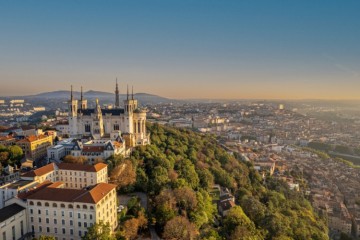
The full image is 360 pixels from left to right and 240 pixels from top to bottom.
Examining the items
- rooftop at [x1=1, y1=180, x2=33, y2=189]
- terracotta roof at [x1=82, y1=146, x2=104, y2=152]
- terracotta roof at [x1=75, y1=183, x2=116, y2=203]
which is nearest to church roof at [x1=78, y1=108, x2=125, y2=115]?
terracotta roof at [x1=82, y1=146, x2=104, y2=152]

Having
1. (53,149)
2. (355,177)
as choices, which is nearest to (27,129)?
(53,149)

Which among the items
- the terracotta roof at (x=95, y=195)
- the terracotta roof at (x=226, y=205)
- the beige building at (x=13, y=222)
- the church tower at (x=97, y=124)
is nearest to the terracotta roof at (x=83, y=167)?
the terracotta roof at (x=95, y=195)

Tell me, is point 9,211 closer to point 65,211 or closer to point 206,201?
point 65,211

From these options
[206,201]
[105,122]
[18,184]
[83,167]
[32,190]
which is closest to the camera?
[32,190]

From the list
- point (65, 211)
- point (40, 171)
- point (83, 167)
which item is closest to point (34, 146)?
point (40, 171)

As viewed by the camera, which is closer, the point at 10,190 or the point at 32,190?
the point at 32,190
